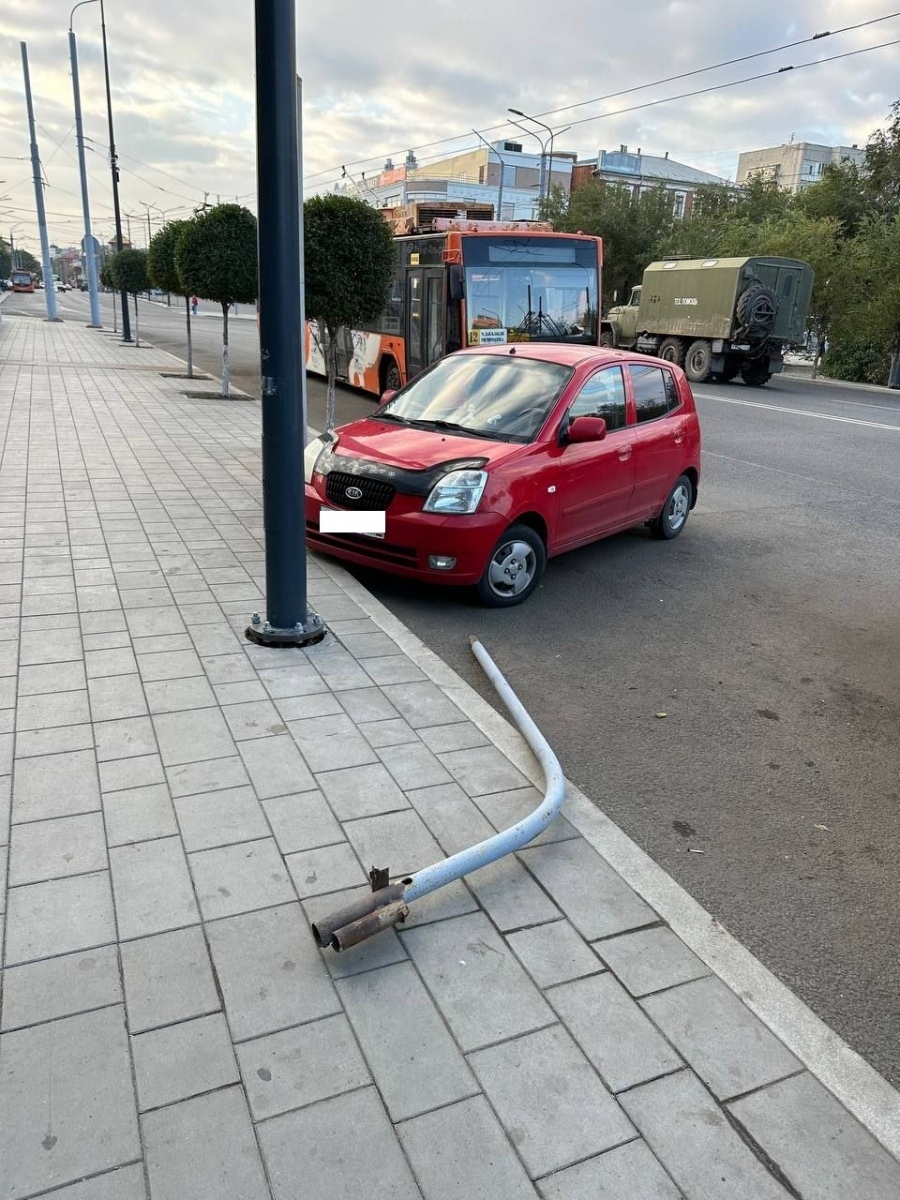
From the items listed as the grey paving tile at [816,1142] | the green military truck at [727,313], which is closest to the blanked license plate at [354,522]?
the grey paving tile at [816,1142]

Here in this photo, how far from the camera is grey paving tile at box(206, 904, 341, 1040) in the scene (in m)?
2.46

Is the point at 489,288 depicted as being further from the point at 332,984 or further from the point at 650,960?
the point at 332,984

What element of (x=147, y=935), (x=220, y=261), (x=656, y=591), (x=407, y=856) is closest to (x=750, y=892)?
(x=407, y=856)

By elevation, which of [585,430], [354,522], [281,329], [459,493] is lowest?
[354,522]

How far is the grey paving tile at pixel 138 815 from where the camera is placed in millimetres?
3195

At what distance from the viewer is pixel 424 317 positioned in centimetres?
1396

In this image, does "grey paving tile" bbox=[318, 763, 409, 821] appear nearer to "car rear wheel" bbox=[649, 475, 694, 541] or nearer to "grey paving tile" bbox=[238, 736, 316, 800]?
"grey paving tile" bbox=[238, 736, 316, 800]

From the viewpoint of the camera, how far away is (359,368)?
55.1 feet

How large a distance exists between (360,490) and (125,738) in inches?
111

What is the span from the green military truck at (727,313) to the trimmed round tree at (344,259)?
13157 millimetres

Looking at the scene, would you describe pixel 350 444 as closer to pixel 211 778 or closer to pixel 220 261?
pixel 211 778

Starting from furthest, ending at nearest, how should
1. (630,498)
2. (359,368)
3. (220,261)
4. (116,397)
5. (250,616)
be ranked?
1. (359,368)
2. (116,397)
3. (220,261)
4. (630,498)
5. (250,616)

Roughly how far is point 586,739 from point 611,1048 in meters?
2.02

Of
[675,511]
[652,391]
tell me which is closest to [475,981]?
[652,391]
